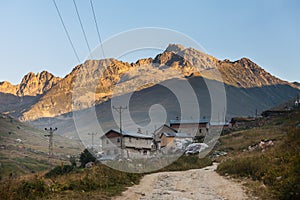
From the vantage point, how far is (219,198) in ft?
41.7

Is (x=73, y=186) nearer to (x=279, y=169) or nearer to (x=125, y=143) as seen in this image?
(x=279, y=169)

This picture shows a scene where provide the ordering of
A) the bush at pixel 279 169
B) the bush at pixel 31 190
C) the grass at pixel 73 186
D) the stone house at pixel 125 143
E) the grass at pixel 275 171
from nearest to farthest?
the bush at pixel 279 169, the grass at pixel 275 171, the bush at pixel 31 190, the grass at pixel 73 186, the stone house at pixel 125 143

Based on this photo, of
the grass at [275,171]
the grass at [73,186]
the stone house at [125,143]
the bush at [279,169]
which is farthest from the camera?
the stone house at [125,143]

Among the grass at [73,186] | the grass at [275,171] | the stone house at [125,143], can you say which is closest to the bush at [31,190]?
the grass at [73,186]

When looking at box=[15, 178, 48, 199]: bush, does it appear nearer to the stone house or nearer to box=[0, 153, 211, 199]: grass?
box=[0, 153, 211, 199]: grass

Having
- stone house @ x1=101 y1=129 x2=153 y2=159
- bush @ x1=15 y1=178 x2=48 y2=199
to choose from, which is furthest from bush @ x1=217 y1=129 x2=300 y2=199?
stone house @ x1=101 y1=129 x2=153 y2=159

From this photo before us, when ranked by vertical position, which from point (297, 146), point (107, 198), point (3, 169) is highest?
point (297, 146)

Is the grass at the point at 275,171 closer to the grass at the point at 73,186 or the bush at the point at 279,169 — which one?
the bush at the point at 279,169

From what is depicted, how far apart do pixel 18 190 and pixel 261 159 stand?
528 inches

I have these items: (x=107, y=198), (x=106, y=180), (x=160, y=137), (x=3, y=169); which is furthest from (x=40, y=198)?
(x=3, y=169)

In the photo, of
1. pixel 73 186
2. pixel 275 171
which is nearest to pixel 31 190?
pixel 73 186

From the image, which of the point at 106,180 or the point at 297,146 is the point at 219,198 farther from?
the point at 297,146

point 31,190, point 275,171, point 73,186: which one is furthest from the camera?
point 275,171

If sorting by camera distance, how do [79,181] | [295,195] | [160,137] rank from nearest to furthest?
[295,195] → [79,181] → [160,137]
